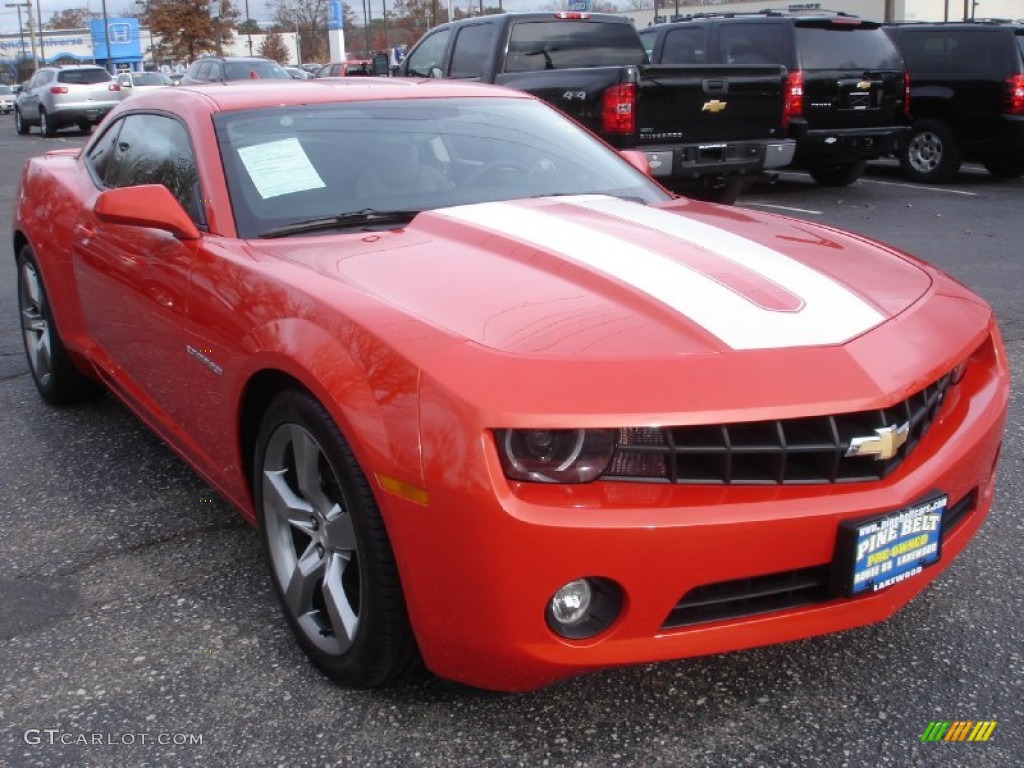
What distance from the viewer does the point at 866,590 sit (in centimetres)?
224

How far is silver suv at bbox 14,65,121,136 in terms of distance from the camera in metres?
24.9

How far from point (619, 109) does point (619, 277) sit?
6642 millimetres

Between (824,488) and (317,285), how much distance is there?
1.25m

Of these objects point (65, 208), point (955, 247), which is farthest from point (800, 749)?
point (955, 247)

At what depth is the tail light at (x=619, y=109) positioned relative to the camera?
8844 mm

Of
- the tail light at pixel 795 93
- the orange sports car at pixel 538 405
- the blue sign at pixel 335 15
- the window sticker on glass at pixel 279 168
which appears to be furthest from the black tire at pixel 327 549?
the blue sign at pixel 335 15

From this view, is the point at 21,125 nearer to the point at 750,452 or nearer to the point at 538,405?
the point at 538,405

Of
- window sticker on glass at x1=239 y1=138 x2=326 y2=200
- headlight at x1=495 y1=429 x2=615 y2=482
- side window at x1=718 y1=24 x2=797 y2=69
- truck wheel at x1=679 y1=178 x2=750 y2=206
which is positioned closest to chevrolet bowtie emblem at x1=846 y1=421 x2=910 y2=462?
headlight at x1=495 y1=429 x2=615 y2=482

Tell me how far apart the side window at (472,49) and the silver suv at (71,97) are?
16763 mm

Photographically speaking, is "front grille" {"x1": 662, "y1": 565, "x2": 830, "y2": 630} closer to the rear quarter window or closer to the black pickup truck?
the black pickup truck

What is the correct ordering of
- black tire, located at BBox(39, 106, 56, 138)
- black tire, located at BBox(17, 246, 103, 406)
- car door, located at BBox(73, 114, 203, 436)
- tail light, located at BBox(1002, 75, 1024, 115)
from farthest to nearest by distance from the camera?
1. black tire, located at BBox(39, 106, 56, 138)
2. tail light, located at BBox(1002, 75, 1024, 115)
3. black tire, located at BBox(17, 246, 103, 406)
4. car door, located at BBox(73, 114, 203, 436)

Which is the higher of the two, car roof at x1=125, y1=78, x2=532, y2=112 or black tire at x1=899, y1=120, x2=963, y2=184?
car roof at x1=125, y1=78, x2=532, y2=112

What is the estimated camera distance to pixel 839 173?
12.4 m

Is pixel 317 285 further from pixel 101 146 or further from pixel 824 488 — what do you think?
pixel 101 146
